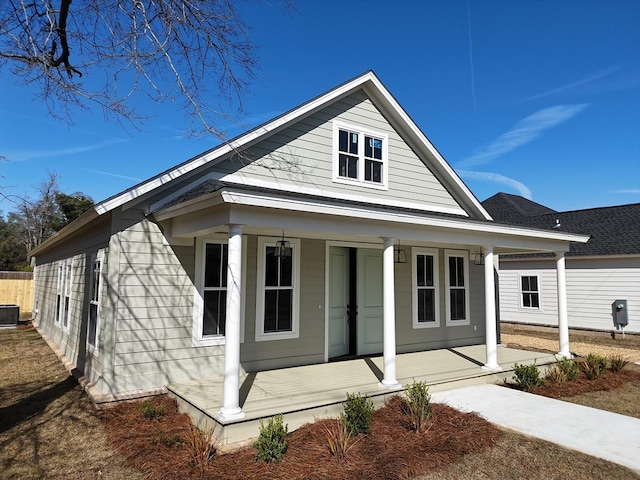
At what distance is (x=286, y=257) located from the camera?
763 centimetres

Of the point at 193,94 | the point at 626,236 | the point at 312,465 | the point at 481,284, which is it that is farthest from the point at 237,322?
the point at 626,236

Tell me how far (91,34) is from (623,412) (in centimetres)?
A: 936

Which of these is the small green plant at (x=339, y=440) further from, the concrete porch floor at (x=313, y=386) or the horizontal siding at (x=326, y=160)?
the horizontal siding at (x=326, y=160)

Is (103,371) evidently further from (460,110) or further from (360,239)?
(460,110)

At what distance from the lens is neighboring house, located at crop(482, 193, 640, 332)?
567 inches

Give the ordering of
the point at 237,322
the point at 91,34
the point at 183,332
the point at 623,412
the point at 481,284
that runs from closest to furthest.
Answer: the point at 237,322, the point at 91,34, the point at 623,412, the point at 183,332, the point at 481,284

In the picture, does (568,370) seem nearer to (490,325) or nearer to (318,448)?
(490,325)

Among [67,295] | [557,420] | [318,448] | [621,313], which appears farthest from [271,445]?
[621,313]

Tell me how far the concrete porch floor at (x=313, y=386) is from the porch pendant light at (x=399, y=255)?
220 cm

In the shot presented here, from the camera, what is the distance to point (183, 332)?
6609mm

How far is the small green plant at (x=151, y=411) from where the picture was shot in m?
5.41

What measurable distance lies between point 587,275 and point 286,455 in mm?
15694

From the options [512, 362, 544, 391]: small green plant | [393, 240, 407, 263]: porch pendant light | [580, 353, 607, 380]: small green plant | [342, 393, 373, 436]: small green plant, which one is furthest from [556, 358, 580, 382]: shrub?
[342, 393, 373, 436]: small green plant

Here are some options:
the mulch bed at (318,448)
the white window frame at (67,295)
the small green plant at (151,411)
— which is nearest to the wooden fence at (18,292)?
the white window frame at (67,295)
